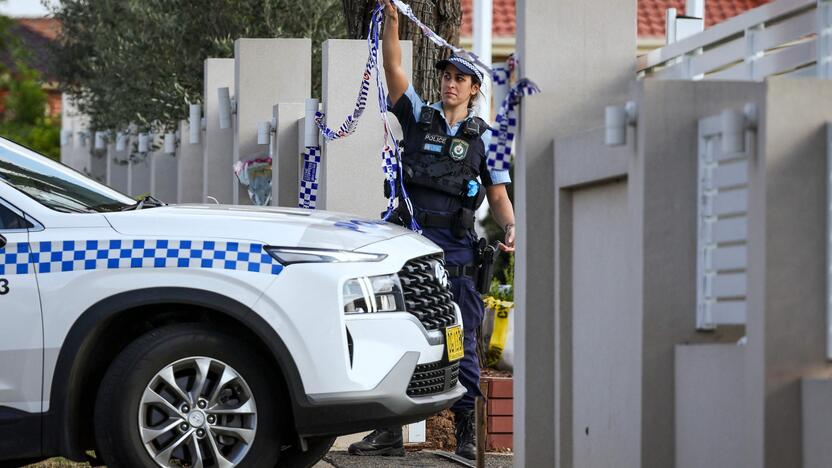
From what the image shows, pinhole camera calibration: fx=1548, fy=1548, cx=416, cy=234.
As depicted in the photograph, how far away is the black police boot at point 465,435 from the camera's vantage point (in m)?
8.17

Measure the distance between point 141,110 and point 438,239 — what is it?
11.8 meters

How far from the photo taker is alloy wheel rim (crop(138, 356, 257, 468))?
6.21 metres

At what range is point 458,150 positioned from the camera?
8.09m

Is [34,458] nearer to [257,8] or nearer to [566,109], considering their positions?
[566,109]

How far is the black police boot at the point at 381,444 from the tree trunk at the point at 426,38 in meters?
2.82

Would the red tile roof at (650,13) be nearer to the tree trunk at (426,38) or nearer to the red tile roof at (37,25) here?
the tree trunk at (426,38)

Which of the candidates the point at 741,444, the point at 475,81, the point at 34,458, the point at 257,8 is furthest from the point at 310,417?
the point at 257,8

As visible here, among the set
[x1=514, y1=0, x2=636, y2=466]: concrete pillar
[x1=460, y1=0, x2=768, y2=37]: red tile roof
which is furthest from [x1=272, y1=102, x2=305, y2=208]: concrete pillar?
[x1=460, y1=0, x2=768, y2=37]: red tile roof

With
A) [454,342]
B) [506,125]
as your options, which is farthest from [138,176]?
[454,342]

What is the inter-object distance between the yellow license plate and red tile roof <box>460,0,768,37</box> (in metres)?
20.9

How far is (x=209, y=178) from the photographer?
14.3 m

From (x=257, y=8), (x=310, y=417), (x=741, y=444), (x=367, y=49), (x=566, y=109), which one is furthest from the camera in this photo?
(x=257, y=8)

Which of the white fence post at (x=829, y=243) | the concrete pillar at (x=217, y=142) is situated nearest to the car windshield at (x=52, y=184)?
the white fence post at (x=829, y=243)

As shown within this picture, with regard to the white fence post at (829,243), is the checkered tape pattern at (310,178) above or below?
above
